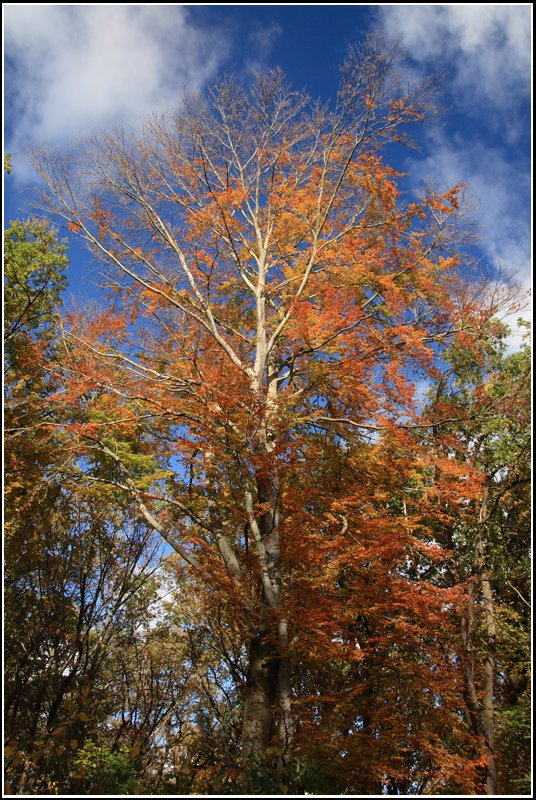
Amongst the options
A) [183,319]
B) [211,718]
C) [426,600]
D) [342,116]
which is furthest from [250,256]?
[211,718]

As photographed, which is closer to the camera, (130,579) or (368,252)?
(368,252)

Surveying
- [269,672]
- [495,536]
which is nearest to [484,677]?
[495,536]

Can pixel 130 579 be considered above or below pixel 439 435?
below

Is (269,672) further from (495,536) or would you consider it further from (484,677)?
(495,536)

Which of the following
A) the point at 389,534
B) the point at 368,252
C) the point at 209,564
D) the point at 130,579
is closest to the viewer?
the point at 209,564

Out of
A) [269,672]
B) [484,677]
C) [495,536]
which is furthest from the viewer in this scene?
[495,536]

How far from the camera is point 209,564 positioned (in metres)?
8.02

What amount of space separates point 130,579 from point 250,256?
313 inches

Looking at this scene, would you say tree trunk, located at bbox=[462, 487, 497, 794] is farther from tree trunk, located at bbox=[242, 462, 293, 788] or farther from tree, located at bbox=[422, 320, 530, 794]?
tree trunk, located at bbox=[242, 462, 293, 788]

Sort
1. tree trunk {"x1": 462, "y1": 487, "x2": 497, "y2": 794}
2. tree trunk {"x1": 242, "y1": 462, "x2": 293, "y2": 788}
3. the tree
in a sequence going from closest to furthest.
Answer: tree trunk {"x1": 242, "y1": 462, "x2": 293, "y2": 788}, tree trunk {"x1": 462, "y1": 487, "x2": 497, "y2": 794}, the tree

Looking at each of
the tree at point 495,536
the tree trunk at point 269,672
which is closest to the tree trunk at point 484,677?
the tree at point 495,536

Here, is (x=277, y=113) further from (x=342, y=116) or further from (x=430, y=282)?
(x=430, y=282)

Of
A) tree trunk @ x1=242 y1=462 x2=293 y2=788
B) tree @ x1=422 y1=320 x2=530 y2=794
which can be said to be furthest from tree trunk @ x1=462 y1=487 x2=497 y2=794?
tree trunk @ x1=242 y1=462 x2=293 y2=788

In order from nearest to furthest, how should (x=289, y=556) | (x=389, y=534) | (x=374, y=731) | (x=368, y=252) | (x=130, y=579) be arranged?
1. (x=289, y=556)
2. (x=389, y=534)
3. (x=374, y=731)
4. (x=368, y=252)
5. (x=130, y=579)
